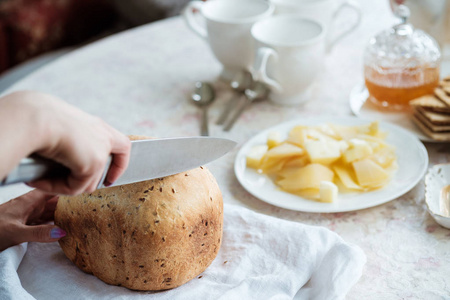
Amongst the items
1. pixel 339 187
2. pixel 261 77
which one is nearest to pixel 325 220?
pixel 339 187

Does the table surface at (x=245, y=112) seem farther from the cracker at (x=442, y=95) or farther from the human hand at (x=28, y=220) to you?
the human hand at (x=28, y=220)

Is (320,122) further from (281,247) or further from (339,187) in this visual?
(281,247)

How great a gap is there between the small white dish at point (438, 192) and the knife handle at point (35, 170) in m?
0.62

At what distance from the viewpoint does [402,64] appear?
4.09 ft

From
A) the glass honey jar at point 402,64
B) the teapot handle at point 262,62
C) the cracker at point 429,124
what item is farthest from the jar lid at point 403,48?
the teapot handle at point 262,62

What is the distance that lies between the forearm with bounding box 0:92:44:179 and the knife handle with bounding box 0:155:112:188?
0.02 metres

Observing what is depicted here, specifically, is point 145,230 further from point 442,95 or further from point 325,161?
point 442,95

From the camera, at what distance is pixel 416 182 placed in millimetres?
1016

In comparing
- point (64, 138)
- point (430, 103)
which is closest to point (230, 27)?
point (430, 103)

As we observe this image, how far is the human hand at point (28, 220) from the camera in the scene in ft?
2.76

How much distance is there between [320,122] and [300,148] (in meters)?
0.19

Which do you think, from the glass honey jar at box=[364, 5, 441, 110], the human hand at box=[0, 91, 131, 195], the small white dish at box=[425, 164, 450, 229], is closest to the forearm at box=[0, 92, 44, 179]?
the human hand at box=[0, 91, 131, 195]

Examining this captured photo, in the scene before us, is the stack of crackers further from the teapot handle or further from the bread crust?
the bread crust

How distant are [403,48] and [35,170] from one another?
0.95 metres
